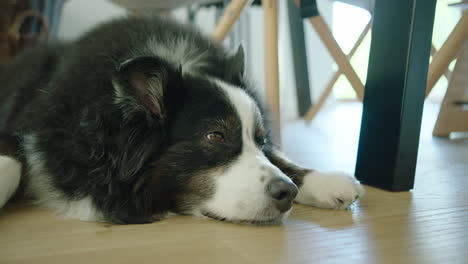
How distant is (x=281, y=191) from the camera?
1408 millimetres

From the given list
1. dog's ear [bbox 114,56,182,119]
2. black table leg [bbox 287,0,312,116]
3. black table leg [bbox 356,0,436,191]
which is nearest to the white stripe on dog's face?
dog's ear [bbox 114,56,182,119]

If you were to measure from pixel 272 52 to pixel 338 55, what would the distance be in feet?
2.76

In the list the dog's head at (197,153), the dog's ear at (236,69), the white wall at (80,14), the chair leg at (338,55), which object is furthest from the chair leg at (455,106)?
the white wall at (80,14)

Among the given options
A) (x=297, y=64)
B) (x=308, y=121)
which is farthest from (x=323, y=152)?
(x=297, y=64)

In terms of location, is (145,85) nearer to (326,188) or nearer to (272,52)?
(326,188)

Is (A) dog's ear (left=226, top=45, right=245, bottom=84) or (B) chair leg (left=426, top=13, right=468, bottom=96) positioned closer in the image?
(A) dog's ear (left=226, top=45, right=245, bottom=84)

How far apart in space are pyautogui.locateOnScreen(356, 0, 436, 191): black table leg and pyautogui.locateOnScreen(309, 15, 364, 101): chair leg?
1000 mm

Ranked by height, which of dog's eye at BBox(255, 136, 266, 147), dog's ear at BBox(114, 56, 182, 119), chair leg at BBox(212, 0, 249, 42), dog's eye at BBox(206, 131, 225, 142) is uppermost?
chair leg at BBox(212, 0, 249, 42)

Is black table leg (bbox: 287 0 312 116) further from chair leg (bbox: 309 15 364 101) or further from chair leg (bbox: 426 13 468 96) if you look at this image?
chair leg (bbox: 426 13 468 96)

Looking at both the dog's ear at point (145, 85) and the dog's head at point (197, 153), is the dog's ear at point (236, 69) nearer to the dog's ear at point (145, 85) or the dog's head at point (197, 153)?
the dog's head at point (197, 153)

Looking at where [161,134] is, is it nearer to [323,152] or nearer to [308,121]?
[323,152]

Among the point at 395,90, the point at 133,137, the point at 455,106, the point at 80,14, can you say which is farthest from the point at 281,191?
the point at 80,14

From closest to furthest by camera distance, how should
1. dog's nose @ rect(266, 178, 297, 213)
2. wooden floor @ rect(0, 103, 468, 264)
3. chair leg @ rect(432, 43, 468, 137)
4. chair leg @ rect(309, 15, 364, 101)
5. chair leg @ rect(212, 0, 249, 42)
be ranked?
wooden floor @ rect(0, 103, 468, 264), dog's nose @ rect(266, 178, 297, 213), chair leg @ rect(212, 0, 249, 42), chair leg @ rect(309, 15, 364, 101), chair leg @ rect(432, 43, 468, 137)

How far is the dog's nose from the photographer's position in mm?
1406
